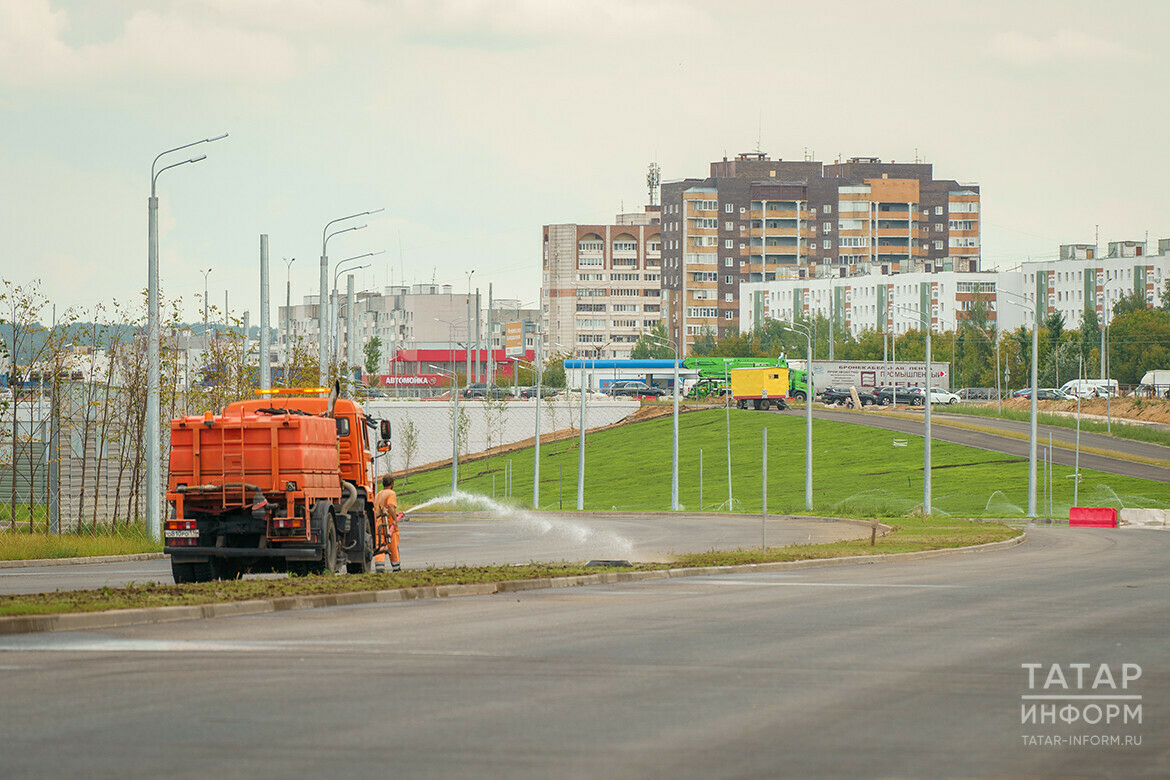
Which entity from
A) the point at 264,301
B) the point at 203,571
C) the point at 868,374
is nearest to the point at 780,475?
the point at 868,374

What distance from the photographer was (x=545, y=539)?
3944 cm

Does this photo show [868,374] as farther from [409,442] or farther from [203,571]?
[203,571]

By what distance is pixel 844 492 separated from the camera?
7312 centimetres

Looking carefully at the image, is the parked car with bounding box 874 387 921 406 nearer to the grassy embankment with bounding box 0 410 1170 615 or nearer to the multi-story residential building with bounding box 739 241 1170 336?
the grassy embankment with bounding box 0 410 1170 615

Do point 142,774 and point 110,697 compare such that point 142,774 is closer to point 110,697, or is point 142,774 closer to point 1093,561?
point 110,697

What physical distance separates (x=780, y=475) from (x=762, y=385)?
1179 inches

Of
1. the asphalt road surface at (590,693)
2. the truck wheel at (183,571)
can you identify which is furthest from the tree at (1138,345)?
the asphalt road surface at (590,693)

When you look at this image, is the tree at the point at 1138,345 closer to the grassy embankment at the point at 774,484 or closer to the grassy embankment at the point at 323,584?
the grassy embankment at the point at 774,484

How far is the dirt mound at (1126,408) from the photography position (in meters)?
95.1

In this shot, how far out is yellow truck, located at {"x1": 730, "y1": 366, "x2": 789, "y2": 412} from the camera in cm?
11125

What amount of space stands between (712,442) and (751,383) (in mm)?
16254

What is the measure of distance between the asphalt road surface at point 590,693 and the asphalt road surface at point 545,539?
763 cm

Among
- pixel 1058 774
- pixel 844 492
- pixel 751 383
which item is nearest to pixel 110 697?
pixel 1058 774

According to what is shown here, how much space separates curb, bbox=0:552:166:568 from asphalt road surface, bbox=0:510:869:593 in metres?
0.63
